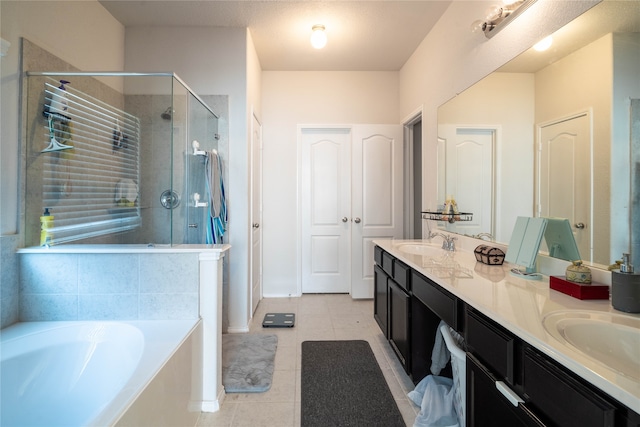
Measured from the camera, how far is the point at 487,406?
1028 millimetres

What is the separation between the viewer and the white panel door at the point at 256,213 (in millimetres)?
2998

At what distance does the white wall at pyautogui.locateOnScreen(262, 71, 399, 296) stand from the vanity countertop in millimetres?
2027

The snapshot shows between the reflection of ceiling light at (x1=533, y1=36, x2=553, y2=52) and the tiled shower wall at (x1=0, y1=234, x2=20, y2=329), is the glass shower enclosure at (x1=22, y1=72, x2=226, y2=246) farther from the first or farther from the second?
the reflection of ceiling light at (x1=533, y1=36, x2=553, y2=52)

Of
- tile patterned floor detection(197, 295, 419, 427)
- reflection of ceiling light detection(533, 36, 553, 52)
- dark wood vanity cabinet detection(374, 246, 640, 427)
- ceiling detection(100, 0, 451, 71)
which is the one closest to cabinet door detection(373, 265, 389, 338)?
tile patterned floor detection(197, 295, 419, 427)

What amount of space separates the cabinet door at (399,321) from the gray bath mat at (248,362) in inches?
34.3

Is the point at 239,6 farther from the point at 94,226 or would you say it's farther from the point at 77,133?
the point at 94,226

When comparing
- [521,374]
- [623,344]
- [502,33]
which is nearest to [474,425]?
[521,374]

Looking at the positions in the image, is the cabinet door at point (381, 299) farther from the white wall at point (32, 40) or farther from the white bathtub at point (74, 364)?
the white wall at point (32, 40)

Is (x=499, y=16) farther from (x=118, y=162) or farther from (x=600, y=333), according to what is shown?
(x=118, y=162)

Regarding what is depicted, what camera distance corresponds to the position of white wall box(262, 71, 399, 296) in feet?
11.8

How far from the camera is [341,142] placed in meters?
3.68

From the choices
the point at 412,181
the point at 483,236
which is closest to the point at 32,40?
the point at 483,236

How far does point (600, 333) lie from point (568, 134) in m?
0.83

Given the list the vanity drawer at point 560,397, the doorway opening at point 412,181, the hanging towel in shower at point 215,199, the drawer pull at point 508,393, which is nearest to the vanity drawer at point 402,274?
the drawer pull at point 508,393
